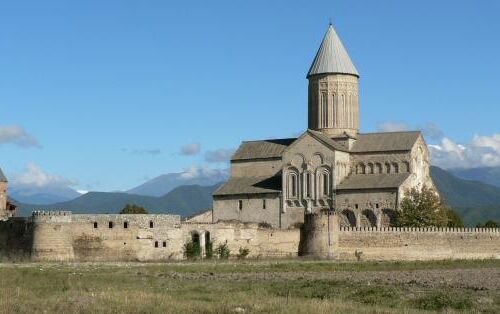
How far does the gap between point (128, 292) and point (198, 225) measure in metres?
24.9

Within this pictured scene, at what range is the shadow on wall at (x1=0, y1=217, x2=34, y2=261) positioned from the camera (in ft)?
175

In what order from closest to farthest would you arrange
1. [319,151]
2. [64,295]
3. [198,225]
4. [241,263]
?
1. [64,295]
2. [241,263]
3. [198,225]
4. [319,151]

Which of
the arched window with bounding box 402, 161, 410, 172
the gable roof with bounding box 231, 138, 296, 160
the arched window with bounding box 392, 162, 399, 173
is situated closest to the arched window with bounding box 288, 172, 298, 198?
the gable roof with bounding box 231, 138, 296, 160

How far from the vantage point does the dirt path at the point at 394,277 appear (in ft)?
131

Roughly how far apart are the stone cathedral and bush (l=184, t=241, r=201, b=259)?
1307 centimetres

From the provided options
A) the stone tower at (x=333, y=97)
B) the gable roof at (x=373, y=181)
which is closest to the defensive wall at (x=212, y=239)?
the gable roof at (x=373, y=181)

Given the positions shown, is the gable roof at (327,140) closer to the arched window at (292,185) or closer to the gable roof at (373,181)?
the gable roof at (373,181)

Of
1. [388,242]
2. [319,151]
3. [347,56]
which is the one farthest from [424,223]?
[347,56]

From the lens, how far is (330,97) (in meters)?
72.9

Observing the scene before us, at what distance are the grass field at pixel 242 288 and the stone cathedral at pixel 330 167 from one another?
16.7m

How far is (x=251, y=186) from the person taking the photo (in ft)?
239

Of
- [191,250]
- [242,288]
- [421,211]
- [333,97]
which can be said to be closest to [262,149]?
[333,97]

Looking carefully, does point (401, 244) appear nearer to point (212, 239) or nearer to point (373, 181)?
point (373, 181)

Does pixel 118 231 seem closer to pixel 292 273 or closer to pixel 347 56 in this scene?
pixel 292 273
